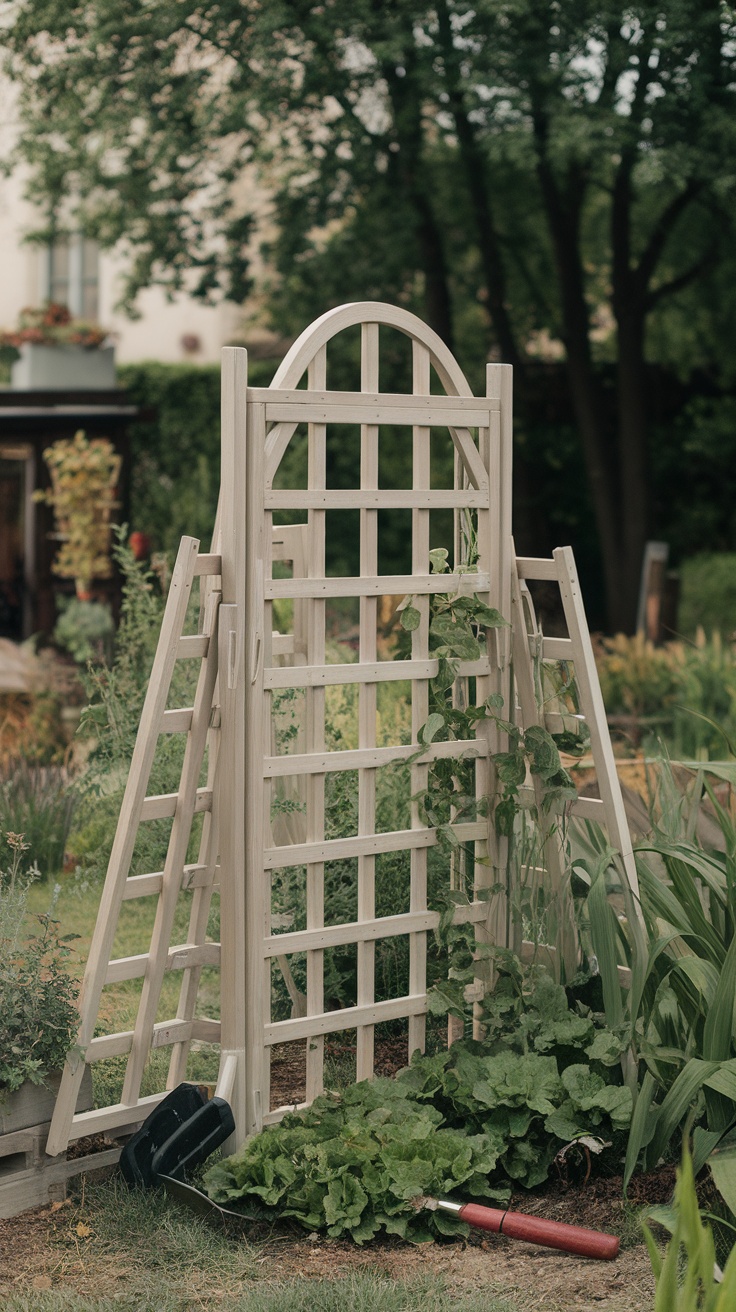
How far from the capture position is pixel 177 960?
342 centimetres

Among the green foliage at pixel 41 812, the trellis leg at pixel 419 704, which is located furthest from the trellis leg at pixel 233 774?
the green foliage at pixel 41 812

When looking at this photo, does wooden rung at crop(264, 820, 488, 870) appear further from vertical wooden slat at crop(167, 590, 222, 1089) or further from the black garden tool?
the black garden tool

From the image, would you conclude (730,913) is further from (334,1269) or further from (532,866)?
(334,1269)

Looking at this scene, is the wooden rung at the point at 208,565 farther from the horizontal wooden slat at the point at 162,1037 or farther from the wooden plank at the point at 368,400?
the horizontal wooden slat at the point at 162,1037

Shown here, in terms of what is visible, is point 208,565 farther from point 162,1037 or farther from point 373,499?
point 162,1037

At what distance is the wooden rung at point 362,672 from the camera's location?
3.28 m

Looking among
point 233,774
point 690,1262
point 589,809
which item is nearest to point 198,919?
point 233,774

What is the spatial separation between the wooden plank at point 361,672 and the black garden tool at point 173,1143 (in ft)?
3.16

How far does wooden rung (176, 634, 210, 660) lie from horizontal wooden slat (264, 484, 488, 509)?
34 centimetres

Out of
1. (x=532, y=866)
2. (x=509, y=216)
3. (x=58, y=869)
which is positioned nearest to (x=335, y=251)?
(x=509, y=216)

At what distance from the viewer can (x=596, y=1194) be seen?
124 inches

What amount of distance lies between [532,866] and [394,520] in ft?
29.7

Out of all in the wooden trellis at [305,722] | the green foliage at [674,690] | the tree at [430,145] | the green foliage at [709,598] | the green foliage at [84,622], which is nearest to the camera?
the wooden trellis at [305,722]

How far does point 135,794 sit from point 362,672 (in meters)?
0.64
